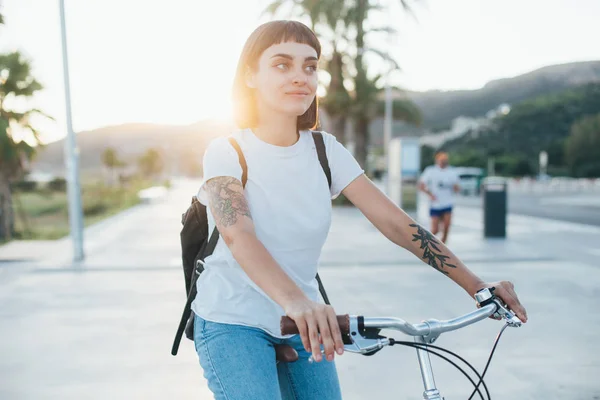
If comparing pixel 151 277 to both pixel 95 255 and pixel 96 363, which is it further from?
pixel 96 363

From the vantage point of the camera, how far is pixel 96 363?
496 cm

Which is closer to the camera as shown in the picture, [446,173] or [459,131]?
[446,173]

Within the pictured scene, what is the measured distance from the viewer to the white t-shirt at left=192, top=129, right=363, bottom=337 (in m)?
1.84

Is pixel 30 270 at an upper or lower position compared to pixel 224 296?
lower

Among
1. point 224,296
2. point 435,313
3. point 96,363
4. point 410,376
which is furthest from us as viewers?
point 435,313

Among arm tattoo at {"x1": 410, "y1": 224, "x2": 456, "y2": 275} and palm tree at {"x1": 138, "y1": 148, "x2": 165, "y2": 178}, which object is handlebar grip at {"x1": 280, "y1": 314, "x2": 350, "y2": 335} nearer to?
arm tattoo at {"x1": 410, "y1": 224, "x2": 456, "y2": 275}

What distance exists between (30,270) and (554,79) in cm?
12534

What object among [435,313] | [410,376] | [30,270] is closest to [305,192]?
[410,376]

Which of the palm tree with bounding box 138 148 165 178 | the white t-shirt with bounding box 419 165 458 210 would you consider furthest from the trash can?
the palm tree with bounding box 138 148 165 178

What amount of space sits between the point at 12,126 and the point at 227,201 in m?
18.1

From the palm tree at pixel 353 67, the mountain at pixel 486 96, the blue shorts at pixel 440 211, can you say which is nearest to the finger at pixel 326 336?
the blue shorts at pixel 440 211

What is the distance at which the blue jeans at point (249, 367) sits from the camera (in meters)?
1.74

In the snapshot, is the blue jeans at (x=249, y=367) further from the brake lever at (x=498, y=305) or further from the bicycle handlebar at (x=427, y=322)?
the brake lever at (x=498, y=305)

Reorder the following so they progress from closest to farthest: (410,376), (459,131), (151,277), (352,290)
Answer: (410,376) < (352,290) < (151,277) < (459,131)
